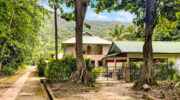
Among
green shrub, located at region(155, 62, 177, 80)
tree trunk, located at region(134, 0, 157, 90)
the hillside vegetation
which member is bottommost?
green shrub, located at region(155, 62, 177, 80)

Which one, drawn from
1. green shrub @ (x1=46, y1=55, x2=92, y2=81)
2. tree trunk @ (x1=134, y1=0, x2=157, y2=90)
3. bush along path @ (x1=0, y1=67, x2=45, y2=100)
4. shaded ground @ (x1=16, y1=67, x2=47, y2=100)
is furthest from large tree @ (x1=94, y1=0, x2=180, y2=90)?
bush along path @ (x1=0, y1=67, x2=45, y2=100)

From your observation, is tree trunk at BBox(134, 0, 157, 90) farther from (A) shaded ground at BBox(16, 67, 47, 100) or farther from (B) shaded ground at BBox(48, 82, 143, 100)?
(A) shaded ground at BBox(16, 67, 47, 100)

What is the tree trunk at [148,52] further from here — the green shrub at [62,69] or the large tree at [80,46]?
the green shrub at [62,69]

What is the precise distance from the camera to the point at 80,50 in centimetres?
977

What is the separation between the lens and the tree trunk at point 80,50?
31.0 ft

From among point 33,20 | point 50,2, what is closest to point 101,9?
point 50,2

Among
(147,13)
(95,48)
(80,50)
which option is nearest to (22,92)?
(80,50)

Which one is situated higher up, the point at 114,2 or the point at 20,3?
the point at 20,3

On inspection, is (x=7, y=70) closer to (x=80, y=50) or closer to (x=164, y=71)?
(x=80, y=50)

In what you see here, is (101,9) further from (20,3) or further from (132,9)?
(20,3)

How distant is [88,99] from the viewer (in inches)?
263

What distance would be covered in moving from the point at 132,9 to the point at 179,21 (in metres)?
3.24

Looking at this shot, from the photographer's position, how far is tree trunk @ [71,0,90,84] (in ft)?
31.0

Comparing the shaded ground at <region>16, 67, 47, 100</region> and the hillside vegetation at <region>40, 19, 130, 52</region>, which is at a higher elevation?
the hillside vegetation at <region>40, 19, 130, 52</region>
